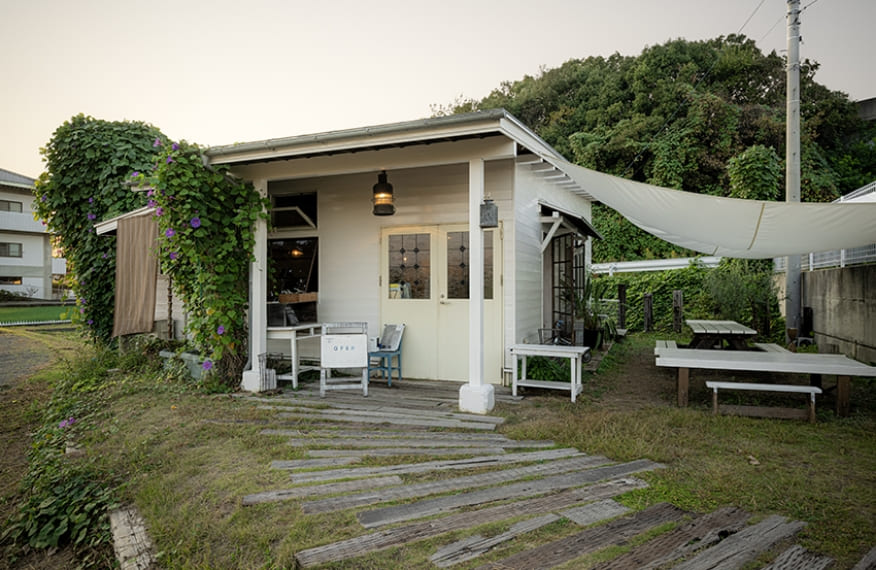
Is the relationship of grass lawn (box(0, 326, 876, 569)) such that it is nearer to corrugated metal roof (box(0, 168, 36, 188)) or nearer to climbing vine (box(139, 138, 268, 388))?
climbing vine (box(139, 138, 268, 388))

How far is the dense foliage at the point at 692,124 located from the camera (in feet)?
49.3

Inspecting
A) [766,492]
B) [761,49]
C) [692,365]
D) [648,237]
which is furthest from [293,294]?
[761,49]

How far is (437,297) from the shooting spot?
571 centimetres

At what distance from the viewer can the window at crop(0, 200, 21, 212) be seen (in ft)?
74.0

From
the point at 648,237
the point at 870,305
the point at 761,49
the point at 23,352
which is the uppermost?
the point at 761,49

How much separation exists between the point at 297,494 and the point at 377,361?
3.22 m

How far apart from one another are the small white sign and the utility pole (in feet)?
22.3

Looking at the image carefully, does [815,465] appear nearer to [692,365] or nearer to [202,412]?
[692,365]

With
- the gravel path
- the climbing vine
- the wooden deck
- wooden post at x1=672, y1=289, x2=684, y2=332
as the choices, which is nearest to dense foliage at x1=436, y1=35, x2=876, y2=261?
wooden post at x1=672, y1=289, x2=684, y2=332

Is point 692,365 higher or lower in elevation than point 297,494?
higher

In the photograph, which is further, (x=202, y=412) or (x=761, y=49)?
(x=761, y=49)

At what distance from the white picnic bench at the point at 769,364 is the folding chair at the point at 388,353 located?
2.75 m

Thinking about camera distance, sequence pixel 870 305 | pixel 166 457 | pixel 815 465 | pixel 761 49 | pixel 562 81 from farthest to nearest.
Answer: pixel 562 81 < pixel 761 49 < pixel 870 305 < pixel 166 457 < pixel 815 465

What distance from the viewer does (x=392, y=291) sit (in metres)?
5.94
